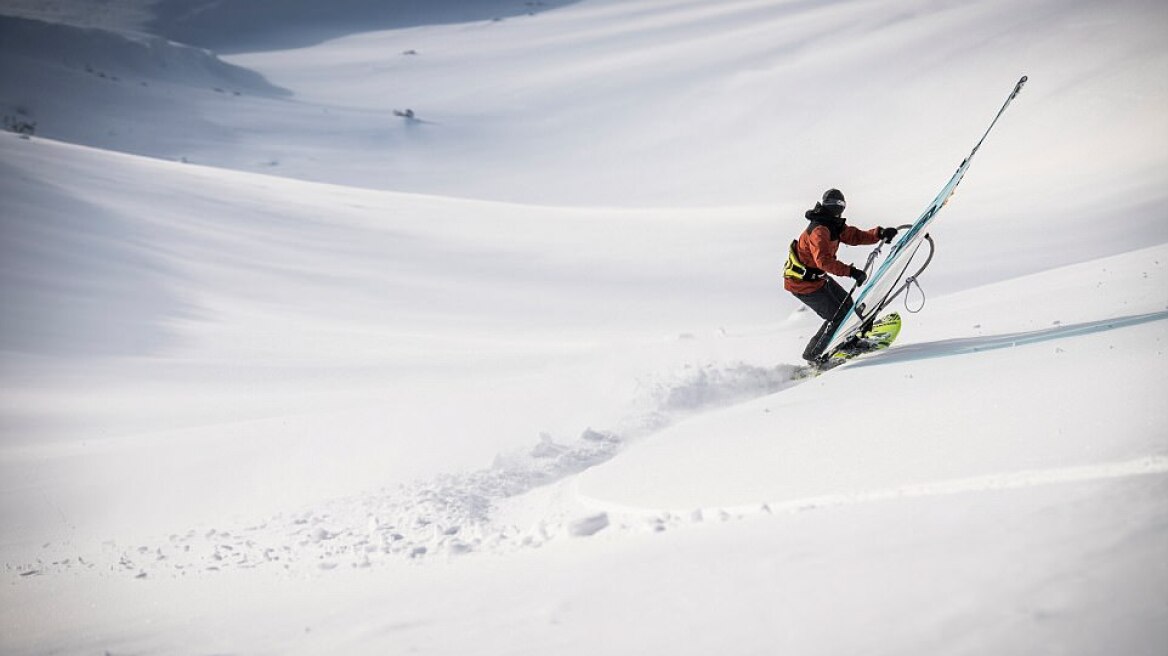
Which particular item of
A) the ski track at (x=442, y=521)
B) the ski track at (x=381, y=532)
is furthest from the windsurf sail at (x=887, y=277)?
the ski track at (x=381, y=532)

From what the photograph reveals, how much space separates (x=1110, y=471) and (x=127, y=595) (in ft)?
13.3

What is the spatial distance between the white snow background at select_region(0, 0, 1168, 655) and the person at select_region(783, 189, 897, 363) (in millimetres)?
503

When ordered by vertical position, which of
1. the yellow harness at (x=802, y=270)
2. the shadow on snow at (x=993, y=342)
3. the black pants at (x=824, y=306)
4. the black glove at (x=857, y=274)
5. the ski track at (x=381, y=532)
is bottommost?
the ski track at (x=381, y=532)

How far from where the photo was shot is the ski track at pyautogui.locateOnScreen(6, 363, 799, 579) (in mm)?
3938

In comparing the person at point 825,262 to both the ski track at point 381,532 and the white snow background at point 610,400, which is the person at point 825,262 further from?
the ski track at point 381,532

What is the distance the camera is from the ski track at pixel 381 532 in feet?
12.9

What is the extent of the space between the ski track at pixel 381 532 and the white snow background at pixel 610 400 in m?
0.03

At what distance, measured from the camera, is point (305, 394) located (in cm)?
856

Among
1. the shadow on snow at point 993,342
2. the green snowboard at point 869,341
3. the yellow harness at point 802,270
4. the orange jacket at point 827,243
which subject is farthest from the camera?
the yellow harness at point 802,270

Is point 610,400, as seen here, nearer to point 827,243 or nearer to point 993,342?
point 827,243

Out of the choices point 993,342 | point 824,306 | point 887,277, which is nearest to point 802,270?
point 824,306

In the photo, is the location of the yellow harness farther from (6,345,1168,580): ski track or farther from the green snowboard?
(6,345,1168,580): ski track

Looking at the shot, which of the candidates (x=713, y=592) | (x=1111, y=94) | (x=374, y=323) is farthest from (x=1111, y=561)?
(x=1111, y=94)

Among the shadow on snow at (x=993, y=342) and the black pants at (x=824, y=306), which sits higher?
the black pants at (x=824, y=306)
